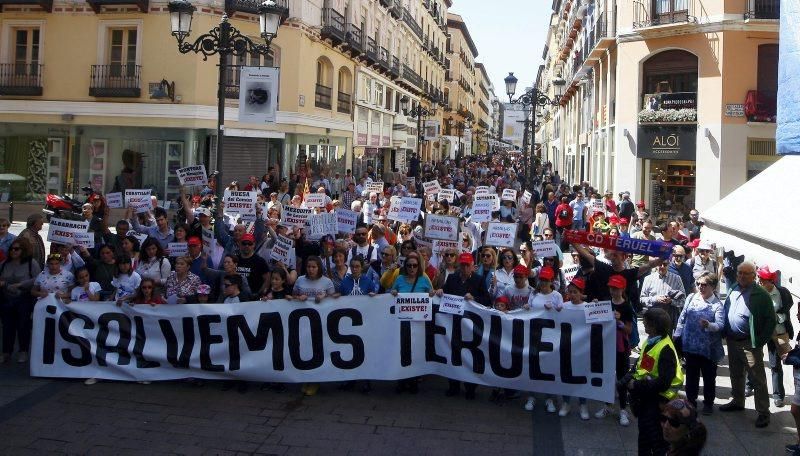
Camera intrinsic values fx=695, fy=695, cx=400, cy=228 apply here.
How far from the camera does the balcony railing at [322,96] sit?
90.8ft

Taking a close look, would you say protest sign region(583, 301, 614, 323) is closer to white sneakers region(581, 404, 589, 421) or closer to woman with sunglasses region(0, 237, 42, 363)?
white sneakers region(581, 404, 589, 421)

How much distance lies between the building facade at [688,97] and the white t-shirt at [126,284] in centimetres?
2038

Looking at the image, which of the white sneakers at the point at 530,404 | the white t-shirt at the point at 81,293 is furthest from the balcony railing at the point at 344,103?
the white sneakers at the point at 530,404

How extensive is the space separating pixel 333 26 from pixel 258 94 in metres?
16.2

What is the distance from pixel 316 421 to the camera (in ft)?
23.1

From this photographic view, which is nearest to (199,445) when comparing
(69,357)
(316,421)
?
(316,421)

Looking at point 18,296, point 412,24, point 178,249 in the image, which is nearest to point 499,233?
point 178,249

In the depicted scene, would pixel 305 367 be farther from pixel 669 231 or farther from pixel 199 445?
pixel 669 231

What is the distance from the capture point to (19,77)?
23859 mm

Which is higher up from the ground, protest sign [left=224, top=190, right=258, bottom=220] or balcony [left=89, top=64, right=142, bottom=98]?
balcony [left=89, top=64, right=142, bottom=98]

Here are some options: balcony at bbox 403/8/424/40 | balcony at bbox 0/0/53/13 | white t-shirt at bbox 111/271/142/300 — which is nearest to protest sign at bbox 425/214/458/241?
white t-shirt at bbox 111/271/142/300

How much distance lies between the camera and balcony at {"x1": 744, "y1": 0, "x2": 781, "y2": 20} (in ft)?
74.4

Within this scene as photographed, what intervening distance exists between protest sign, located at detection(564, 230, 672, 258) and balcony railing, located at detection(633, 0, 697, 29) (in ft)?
62.0

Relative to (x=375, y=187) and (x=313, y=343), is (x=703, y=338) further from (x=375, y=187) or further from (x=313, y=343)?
(x=375, y=187)
